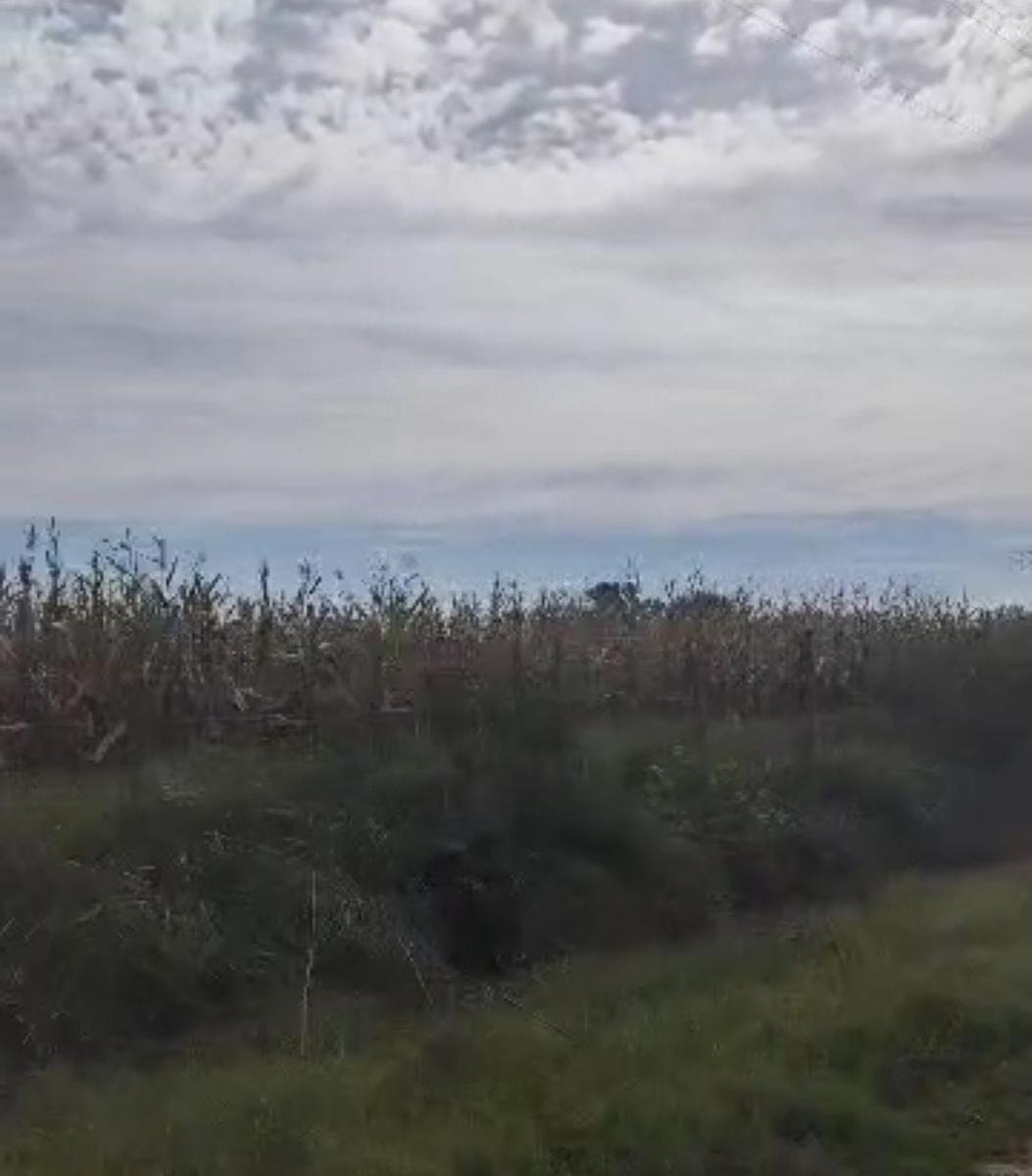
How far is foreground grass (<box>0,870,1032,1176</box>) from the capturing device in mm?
8609

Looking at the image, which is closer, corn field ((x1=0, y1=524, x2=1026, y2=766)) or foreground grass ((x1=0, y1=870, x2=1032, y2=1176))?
foreground grass ((x1=0, y1=870, x2=1032, y2=1176))

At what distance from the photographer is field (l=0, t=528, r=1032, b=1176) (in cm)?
927

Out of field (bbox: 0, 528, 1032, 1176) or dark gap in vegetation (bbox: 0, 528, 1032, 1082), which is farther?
dark gap in vegetation (bbox: 0, 528, 1032, 1082)

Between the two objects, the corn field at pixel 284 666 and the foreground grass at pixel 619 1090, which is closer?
the foreground grass at pixel 619 1090

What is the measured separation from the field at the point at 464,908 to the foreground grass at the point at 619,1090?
28 mm

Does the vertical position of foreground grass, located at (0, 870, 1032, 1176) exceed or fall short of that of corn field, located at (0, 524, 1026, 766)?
it falls short

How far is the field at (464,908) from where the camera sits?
30.4ft

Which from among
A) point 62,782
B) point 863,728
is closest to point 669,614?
point 863,728

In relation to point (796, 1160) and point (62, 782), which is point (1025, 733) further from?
point (796, 1160)

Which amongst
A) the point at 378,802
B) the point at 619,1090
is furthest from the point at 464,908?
the point at 619,1090

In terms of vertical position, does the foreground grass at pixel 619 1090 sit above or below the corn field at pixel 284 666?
below

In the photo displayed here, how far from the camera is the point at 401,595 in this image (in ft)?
62.3

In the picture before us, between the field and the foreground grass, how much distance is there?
0.03 metres

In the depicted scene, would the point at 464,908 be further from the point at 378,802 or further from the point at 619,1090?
the point at 619,1090
